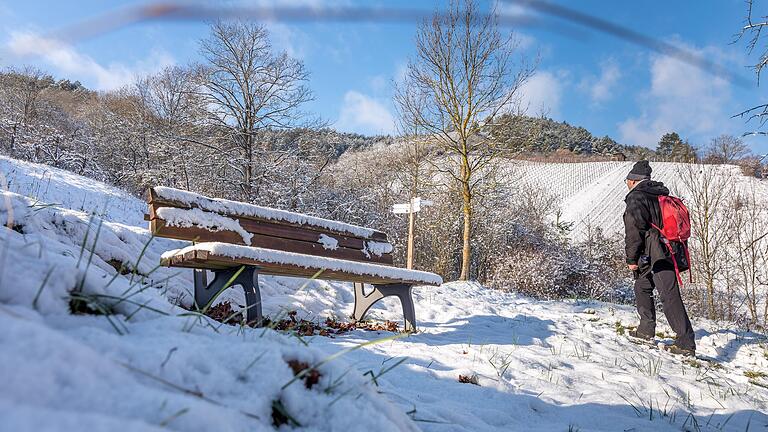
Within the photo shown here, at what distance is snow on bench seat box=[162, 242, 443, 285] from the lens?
2.96 meters

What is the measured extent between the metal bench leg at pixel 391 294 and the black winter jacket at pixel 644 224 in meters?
2.28

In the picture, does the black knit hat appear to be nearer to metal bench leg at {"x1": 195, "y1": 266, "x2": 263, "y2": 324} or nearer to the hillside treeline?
metal bench leg at {"x1": 195, "y1": 266, "x2": 263, "y2": 324}

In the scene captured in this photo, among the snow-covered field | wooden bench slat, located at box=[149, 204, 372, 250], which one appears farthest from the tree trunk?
wooden bench slat, located at box=[149, 204, 372, 250]

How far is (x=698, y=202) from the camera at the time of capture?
11.4m

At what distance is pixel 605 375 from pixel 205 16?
3.68 m

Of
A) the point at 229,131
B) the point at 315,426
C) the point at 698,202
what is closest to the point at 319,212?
the point at 229,131

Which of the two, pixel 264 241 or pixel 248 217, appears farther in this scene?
pixel 264 241

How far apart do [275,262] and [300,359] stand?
230 cm

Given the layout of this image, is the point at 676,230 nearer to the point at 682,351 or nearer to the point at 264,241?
the point at 682,351

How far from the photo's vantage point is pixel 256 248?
3254 millimetres

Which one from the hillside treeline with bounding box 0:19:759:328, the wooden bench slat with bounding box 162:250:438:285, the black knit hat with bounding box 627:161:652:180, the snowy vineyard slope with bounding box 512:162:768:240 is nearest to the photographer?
the wooden bench slat with bounding box 162:250:438:285

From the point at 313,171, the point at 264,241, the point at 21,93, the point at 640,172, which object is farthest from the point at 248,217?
the point at 21,93

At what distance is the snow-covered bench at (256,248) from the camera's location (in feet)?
10.4

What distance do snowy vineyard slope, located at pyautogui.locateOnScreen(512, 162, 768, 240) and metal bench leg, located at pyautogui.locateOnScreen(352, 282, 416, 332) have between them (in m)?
20.0
